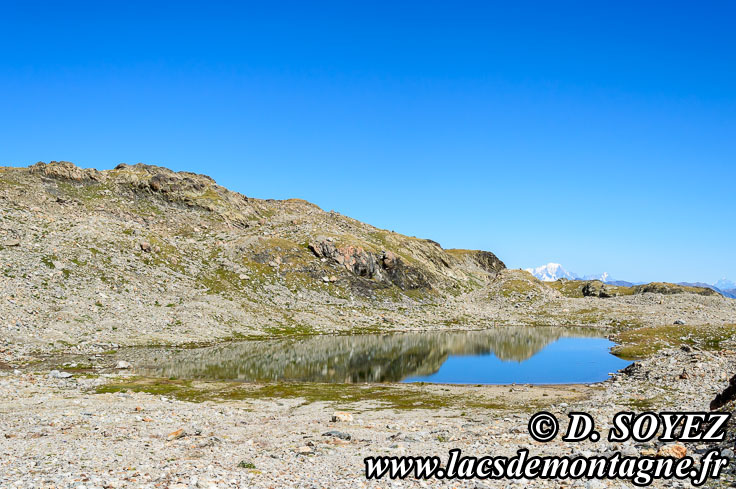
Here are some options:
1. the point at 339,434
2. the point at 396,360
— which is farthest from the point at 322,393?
the point at 396,360

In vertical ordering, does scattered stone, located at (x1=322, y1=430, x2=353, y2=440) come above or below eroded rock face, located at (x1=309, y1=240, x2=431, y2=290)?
below

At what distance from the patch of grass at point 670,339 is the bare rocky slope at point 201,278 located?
29.1 m

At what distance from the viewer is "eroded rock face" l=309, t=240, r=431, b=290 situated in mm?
146750

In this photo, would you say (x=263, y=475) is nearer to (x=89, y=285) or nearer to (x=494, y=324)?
(x=89, y=285)

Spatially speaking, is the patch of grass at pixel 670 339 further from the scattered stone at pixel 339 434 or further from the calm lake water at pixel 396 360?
the scattered stone at pixel 339 434

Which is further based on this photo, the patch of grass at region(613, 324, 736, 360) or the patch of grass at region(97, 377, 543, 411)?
the patch of grass at region(613, 324, 736, 360)

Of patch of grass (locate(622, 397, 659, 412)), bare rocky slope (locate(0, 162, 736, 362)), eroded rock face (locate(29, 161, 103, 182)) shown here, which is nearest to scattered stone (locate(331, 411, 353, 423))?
patch of grass (locate(622, 397, 659, 412))

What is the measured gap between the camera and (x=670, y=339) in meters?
88.8

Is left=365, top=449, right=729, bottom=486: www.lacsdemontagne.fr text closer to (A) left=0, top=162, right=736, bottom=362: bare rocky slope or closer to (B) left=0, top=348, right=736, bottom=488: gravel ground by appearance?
(B) left=0, top=348, right=736, bottom=488: gravel ground

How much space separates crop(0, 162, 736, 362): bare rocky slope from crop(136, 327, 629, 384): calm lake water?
12114mm

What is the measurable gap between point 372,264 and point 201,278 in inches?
2255

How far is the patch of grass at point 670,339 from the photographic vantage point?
262 ft

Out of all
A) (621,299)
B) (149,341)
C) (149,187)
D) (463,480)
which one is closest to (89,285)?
(149,341)

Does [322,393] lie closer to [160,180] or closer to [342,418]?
[342,418]
